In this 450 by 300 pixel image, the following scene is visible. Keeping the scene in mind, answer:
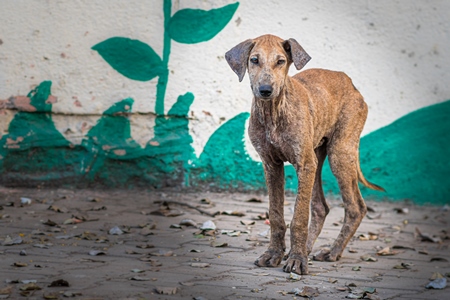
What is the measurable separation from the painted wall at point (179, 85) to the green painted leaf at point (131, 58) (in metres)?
0.01

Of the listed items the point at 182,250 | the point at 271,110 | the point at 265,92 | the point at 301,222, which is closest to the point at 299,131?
the point at 271,110

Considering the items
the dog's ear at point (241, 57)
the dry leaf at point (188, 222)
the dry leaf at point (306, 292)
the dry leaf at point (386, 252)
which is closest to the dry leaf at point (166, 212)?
the dry leaf at point (188, 222)

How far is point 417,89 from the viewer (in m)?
7.23

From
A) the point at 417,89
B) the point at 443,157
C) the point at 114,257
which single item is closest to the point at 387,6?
the point at 417,89

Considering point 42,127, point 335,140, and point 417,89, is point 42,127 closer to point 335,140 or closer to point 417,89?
point 335,140

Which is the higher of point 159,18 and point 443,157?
point 159,18

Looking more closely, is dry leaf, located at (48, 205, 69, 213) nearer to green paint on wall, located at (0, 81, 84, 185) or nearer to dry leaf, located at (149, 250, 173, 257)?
green paint on wall, located at (0, 81, 84, 185)

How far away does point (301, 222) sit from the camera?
182 inches

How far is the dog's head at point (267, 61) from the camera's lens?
4.34 meters

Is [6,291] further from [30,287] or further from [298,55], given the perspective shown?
[298,55]

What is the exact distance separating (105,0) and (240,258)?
3279mm

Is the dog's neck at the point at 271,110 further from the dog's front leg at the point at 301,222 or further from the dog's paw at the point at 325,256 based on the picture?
the dog's paw at the point at 325,256

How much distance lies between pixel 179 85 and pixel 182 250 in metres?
2.46

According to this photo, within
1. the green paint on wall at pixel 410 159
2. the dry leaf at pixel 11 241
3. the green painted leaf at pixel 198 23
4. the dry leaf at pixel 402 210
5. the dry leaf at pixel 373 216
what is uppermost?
the green painted leaf at pixel 198 23
